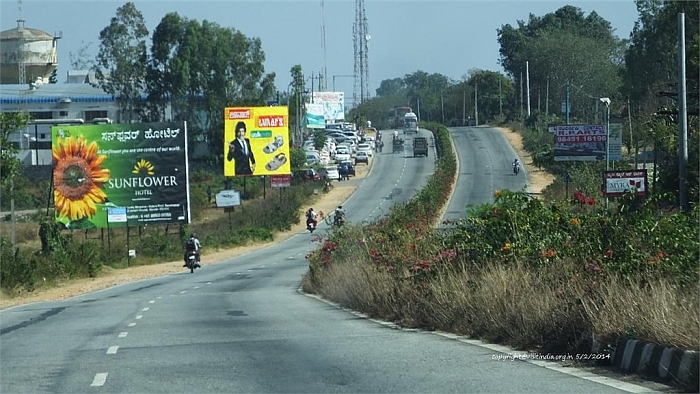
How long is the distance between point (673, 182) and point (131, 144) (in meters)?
26.7

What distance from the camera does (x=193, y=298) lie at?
26.3 m

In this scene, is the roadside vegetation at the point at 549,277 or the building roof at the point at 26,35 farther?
the building roof at the point at 26,35

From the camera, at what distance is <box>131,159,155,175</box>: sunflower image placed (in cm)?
4812

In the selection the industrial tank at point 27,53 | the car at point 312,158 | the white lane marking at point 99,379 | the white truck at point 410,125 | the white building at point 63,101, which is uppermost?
the industrial tank at point 27,53

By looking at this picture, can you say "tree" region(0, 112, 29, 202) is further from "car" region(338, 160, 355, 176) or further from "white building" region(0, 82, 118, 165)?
"white building" region(0, 82, 118, 165)

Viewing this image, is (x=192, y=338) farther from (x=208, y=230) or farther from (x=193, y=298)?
(x=208, y=230)

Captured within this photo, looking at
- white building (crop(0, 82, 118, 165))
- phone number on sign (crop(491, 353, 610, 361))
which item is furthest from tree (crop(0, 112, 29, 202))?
white building (crop(0, 82, 118, 165))

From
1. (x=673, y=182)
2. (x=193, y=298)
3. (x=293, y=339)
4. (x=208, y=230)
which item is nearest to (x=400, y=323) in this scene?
(x=293, y=339)

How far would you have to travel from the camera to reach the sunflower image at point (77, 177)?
4784 centimetres

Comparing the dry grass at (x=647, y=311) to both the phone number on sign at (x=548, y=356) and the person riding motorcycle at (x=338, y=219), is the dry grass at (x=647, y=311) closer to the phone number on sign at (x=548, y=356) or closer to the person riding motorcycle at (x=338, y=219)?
the phone number on sign at (x=548, y=356)

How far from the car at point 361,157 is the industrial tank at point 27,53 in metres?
32.1

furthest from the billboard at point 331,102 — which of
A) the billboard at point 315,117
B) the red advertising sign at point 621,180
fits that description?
the red advertising sign at point 621,180

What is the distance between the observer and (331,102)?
14012cm

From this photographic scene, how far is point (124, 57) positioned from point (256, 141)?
1238 inches
